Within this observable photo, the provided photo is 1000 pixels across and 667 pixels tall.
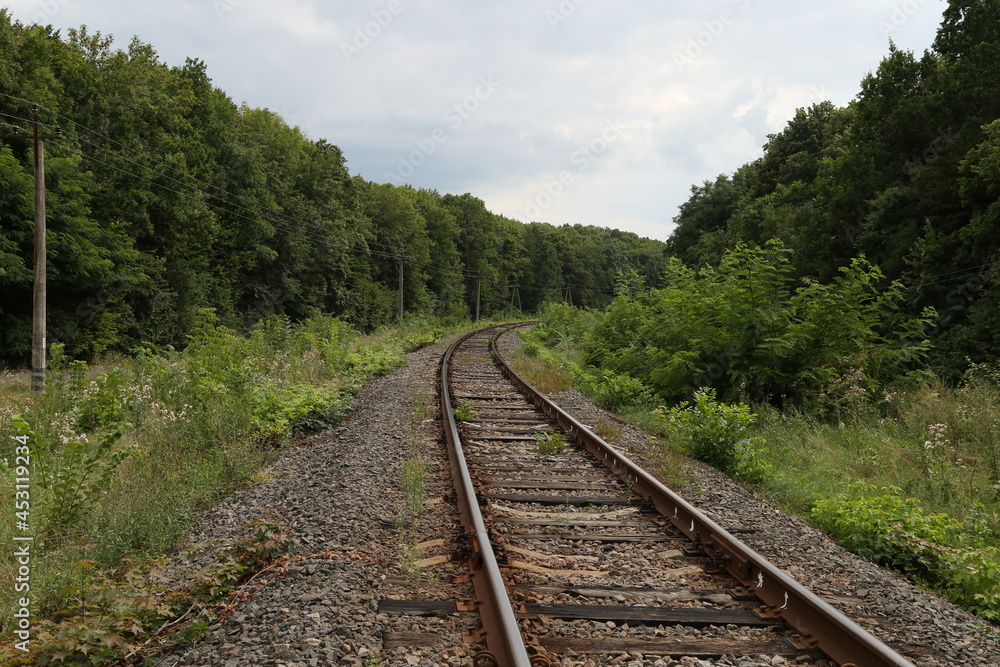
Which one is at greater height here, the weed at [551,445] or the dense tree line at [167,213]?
the dense tree line at [167,213]

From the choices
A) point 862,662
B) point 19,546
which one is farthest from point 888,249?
point 19,546

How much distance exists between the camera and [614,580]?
4.11m

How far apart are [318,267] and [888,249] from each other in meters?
34.9

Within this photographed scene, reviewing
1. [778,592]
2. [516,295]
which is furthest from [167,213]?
[516,295]

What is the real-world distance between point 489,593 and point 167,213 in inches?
1231

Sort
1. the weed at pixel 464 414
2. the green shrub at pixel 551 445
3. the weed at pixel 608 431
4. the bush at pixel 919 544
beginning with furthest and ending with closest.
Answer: the weed at pixel 464 414, the weed at pixel 608 431, the green shrub at pixel 551 445, the bush at pixel 919 544

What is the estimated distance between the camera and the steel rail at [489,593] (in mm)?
3023

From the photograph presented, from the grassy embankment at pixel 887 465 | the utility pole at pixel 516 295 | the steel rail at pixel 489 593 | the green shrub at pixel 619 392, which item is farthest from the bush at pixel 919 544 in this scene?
the utility pole at pixel 516 295

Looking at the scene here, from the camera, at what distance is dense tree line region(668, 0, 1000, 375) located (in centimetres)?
1565

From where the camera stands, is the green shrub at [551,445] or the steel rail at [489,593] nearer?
the steel rail at [489,593]

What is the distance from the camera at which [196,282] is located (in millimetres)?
32062

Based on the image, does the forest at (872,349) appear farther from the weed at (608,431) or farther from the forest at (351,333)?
the weed at (608,431)

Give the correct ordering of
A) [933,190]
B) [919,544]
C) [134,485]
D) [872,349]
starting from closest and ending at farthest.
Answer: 1. [919,544]
2. [134,485]
3. [872,349]
4. [933,190]

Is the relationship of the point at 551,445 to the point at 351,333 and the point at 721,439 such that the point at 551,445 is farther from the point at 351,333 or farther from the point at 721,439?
the point at 351,333
